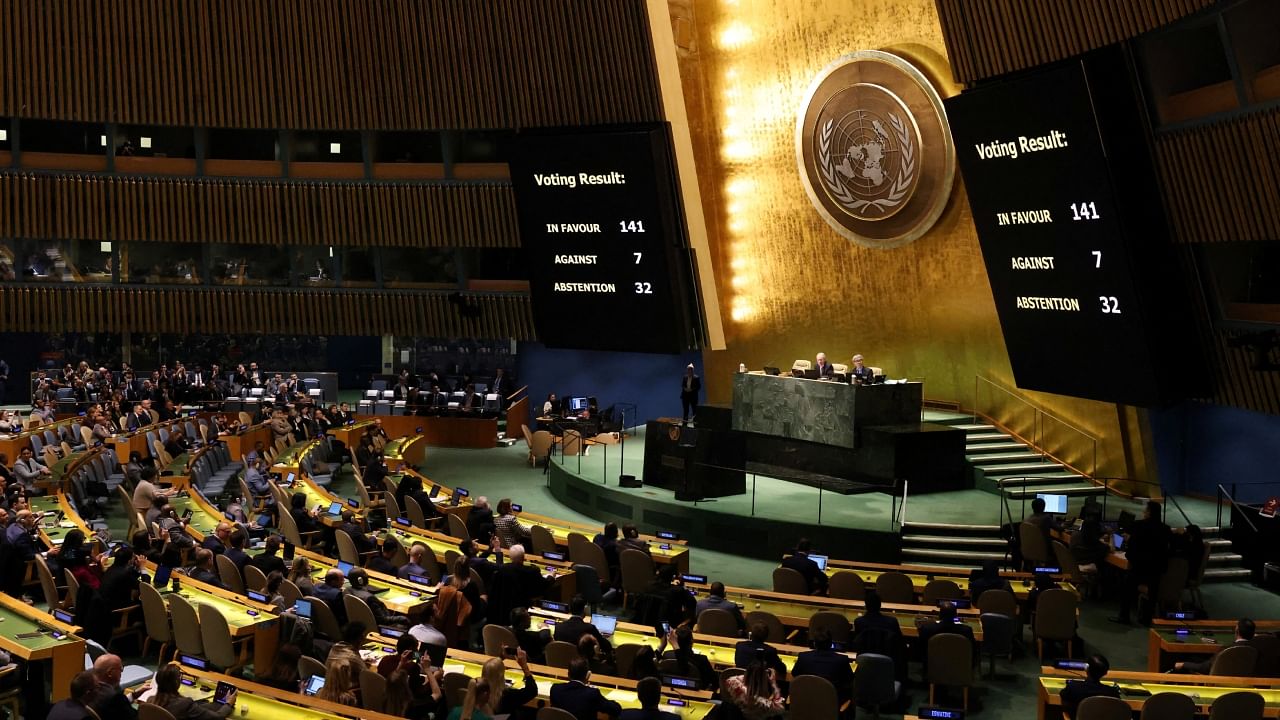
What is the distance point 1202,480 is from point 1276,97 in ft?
22.5

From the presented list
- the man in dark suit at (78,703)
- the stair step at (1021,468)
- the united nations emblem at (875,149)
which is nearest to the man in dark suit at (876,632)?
the man in dark suit at (78,703)

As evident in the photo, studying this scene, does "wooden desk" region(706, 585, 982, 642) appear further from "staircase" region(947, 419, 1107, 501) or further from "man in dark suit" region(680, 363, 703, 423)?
"man in dark suit" region(680, 363, 703, 423)

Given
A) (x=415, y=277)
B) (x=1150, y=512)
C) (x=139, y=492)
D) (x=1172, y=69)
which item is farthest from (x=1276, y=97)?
(x=415, y=277)

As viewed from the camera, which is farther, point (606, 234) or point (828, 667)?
point (606, 234)

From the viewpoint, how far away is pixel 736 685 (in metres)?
8.24

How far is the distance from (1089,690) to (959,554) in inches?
271

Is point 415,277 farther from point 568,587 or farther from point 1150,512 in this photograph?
point 1150,512

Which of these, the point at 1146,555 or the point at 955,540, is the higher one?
the point at 955,540

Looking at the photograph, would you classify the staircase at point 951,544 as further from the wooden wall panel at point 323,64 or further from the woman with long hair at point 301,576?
the wooden wall panel at point 323,64

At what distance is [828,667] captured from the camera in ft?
30.0

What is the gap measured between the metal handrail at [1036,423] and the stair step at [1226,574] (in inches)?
128

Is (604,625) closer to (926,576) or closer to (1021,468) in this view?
(926,576)

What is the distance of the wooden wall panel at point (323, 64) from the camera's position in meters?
23.3

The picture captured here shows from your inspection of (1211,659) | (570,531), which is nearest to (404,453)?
(570,531)
